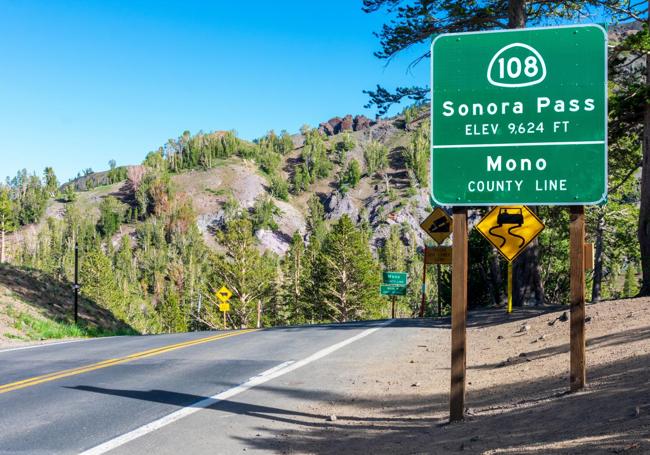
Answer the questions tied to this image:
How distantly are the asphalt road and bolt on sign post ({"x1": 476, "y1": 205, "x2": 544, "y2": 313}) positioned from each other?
140 inches

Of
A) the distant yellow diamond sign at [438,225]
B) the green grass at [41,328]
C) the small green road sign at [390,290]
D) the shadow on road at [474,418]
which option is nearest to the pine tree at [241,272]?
the small green road sign at [390,290]

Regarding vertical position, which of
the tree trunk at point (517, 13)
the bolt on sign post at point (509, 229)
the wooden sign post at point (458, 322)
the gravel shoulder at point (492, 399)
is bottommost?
the gravel shoulder at point (492, 399)

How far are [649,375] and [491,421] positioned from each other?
1723 millimetres

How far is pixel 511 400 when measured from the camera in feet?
23.5

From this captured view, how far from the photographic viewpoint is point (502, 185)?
260 inches

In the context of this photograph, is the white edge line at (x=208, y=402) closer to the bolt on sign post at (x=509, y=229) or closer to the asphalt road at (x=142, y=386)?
the asphalt road at (x=142, y=386)

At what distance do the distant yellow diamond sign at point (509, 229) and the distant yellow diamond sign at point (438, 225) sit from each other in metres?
3.91

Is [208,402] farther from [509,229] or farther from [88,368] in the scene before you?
[509,229]

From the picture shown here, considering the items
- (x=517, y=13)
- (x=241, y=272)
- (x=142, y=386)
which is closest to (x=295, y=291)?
(x=241, y=272)

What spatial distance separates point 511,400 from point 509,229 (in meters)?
7.98

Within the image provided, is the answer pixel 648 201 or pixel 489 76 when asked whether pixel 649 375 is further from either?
pixel 648 201

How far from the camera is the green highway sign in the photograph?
6.48 meters

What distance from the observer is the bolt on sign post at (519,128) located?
21.2ft

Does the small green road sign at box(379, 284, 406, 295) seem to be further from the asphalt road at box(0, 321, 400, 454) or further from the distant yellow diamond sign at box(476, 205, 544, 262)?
the distant yellow diamond sign at box(476, 205, 544, 262)
